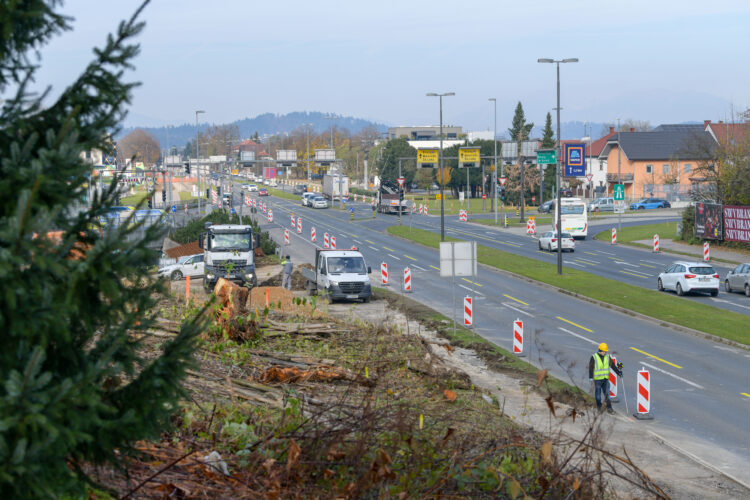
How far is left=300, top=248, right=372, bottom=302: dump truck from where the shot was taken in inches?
1286

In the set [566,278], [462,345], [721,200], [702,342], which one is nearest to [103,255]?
[462,345]

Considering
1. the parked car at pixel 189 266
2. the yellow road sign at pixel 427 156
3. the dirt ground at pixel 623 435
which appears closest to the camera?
the dirt ground at pixel 623 435

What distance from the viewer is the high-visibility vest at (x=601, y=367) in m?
16.9

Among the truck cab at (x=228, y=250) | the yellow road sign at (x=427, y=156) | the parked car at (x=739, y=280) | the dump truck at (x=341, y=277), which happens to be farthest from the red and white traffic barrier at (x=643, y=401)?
the yellow road sign at (x=427, y=156)

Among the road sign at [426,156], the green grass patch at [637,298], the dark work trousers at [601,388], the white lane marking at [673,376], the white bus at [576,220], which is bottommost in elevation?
the white lane marking at [673,376]

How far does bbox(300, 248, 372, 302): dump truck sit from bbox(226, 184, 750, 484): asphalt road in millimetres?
2997

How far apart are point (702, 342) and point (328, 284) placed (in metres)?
14.8

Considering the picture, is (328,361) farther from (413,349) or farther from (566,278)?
(566,278)

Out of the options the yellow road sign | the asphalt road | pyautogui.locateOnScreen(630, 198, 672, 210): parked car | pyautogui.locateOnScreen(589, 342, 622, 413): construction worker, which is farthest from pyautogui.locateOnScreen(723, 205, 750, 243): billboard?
pyautogui.locateOnScreen(630, 198, 672, 210): parked car

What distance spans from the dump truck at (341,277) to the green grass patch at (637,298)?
397 inches

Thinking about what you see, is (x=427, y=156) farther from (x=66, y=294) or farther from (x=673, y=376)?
(x=66, y=294)

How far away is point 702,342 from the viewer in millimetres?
25328

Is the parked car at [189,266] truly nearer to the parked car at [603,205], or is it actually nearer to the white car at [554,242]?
the white car at [554,242]

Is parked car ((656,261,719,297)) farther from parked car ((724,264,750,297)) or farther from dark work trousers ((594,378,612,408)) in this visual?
dark work trousers ((594,378,612,408))
